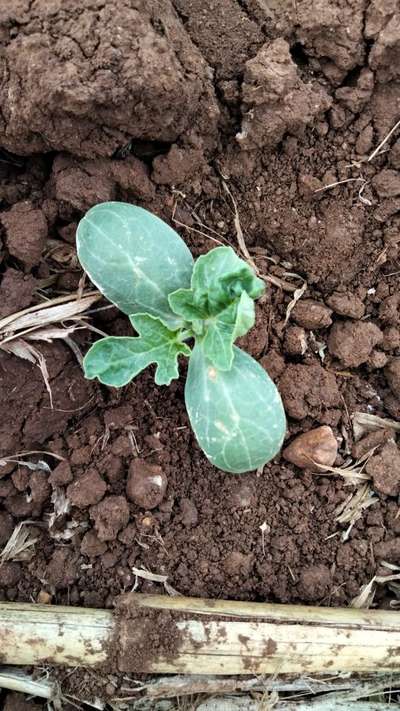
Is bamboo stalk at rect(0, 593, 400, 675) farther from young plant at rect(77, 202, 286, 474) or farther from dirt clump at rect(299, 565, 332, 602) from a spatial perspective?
young plant at rect(77, 202, 286, 474)

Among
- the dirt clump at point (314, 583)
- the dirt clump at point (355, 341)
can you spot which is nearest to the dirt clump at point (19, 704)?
the dirt clump at point (314, 583)

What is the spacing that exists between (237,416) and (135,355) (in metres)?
0.35

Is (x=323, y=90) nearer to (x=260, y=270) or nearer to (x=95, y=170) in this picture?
(x=260, y=270)

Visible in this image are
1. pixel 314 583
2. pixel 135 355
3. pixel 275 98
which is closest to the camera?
pixel 135 355

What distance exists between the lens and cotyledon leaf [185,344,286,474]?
196 centimetres

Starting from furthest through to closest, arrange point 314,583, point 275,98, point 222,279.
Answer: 1. point 314,583
2. point 275,98
3. point 222,279

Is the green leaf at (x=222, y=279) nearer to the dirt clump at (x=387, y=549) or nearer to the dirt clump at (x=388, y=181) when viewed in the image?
the dirt clump at (x=388, y=181)

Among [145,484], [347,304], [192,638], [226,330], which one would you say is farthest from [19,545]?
[347,304]

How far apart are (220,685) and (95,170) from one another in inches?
64.9

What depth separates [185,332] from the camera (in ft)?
6.73

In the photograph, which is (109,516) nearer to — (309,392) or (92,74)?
(309,392)

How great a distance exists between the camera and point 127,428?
2.23 m

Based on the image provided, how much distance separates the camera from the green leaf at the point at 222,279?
6.08ft

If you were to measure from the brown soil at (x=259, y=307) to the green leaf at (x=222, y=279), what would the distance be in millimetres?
306
